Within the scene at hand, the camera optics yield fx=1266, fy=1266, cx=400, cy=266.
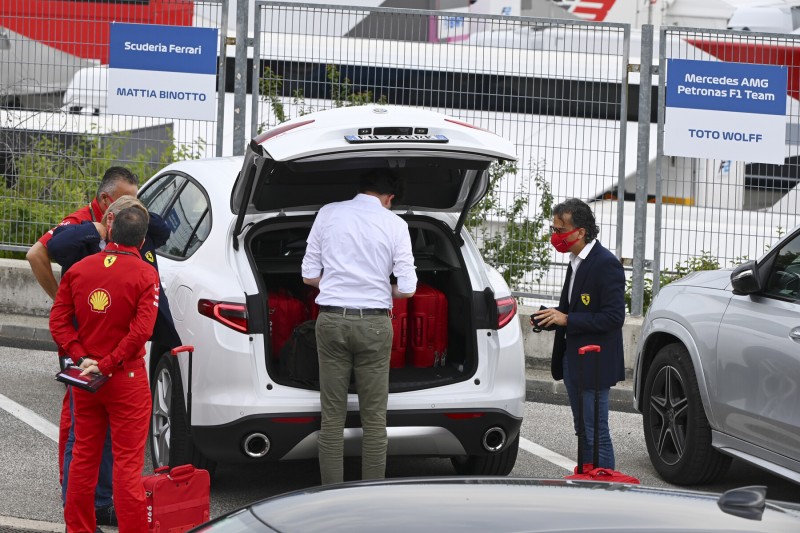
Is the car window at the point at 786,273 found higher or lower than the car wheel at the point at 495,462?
higher

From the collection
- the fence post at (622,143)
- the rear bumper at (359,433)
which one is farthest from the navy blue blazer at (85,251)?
the fence post at (622,143)

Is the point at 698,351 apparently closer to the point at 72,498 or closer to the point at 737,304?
the point at 737,304

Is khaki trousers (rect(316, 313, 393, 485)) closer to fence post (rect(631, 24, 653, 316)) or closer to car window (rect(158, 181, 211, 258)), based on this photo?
car window (rect(158, 181, 211, 258))

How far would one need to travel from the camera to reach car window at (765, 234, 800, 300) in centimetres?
643

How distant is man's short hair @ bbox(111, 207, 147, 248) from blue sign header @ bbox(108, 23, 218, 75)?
5554mm

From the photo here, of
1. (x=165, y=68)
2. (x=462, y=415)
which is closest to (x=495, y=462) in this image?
(x=462, y=415)

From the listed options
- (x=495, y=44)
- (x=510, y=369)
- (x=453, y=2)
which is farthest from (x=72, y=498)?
(x=453, y=2)

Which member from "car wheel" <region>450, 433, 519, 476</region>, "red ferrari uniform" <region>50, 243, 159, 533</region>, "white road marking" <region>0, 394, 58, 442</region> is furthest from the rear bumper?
"white road marking" <region>0, 394, 58, 442</region>

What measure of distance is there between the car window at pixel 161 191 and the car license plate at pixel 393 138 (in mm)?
1655

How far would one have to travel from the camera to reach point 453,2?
1030 inches

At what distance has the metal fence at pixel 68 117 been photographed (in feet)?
36.2

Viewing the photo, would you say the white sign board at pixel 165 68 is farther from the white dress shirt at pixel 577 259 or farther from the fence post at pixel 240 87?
the white dress shirt at pixel 577 259

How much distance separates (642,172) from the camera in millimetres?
10547

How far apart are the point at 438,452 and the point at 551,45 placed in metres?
4.92
